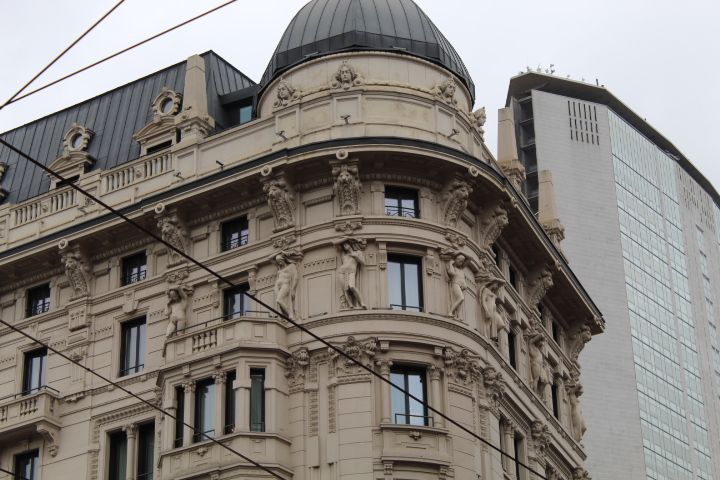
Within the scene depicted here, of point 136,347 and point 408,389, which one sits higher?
point 136,347

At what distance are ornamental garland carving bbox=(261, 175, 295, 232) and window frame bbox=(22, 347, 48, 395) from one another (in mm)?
10639

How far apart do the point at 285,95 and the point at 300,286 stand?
24.7 feet

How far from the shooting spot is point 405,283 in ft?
176

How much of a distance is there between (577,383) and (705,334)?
4241 inches

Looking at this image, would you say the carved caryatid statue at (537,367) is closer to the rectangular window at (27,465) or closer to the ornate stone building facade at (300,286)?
the ornate stone building facade at (300,286)

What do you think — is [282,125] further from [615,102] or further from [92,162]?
[615,102]

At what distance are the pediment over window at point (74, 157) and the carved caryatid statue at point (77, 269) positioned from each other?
4.79 meters

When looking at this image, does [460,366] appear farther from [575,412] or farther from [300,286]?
[575,412]

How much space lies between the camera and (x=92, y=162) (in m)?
63.1

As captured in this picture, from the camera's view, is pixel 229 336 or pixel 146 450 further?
pixel 146 450

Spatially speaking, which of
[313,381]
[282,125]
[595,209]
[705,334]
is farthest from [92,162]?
[705,334]

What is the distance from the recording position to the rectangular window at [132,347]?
184 ft

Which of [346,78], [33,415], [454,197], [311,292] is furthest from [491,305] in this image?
[33,415]

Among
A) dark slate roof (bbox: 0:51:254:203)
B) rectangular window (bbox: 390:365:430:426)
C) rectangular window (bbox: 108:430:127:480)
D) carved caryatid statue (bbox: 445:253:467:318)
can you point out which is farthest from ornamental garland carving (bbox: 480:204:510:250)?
rectangular window (bbox: 108:430:127:480)
